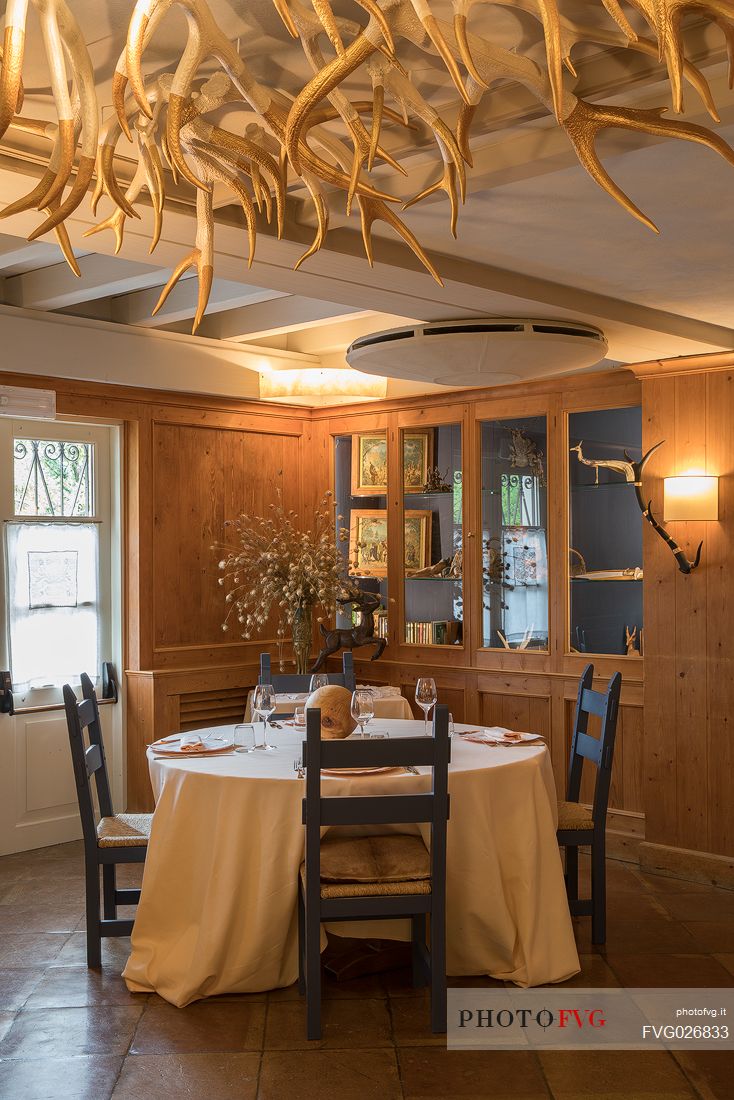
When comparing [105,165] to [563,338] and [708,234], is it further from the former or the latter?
[563,338]

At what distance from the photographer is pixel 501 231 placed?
3.05 metres

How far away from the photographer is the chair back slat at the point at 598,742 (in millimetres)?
4043

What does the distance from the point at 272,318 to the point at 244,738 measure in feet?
7.65

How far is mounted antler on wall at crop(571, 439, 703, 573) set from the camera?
485 centimetres

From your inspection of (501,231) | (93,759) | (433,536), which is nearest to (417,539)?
(433,536)

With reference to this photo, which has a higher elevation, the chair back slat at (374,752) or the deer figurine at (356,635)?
the deer figurine at (356,635)

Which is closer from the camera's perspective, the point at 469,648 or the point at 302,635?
the point at 302,635

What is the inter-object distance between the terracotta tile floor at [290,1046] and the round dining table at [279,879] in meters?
0.11

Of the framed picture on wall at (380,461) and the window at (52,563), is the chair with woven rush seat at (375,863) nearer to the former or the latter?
the window at (52,563)

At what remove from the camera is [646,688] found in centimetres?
502

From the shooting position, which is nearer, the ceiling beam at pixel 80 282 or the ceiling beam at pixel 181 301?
the ceiling beam at pixel 80 282

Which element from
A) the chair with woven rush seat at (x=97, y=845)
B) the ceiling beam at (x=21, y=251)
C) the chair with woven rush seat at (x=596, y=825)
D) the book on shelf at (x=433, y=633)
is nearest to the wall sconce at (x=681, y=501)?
the chair with woven rush seat at (x=596, y=825)

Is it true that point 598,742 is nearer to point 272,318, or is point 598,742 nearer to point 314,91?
point 272,318

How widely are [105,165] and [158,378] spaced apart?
3645 millimetres
